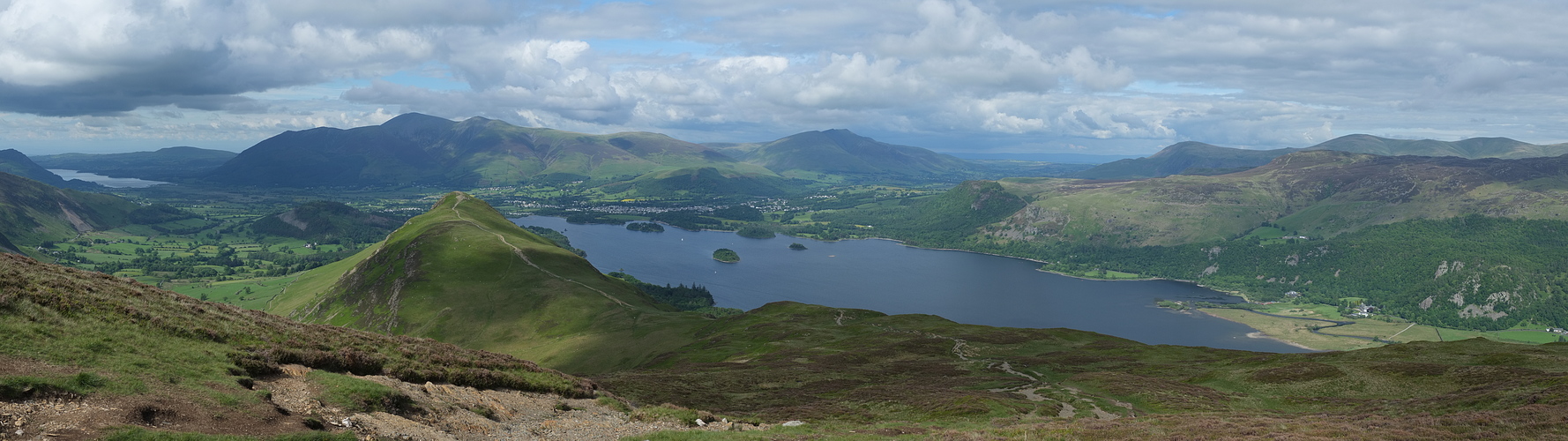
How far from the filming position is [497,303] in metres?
144

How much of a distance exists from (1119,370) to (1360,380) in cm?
1998

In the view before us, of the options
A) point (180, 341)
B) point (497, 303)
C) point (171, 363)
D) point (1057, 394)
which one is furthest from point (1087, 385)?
point (497, 303)

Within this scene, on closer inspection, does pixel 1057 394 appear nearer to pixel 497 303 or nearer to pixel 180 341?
pixel 180 341

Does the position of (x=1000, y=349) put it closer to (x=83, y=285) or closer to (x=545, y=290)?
(x=83, y=285)

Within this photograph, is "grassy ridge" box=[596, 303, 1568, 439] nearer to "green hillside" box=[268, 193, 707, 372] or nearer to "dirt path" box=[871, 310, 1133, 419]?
"dirt path" box=[871, 310, 1133, 419]

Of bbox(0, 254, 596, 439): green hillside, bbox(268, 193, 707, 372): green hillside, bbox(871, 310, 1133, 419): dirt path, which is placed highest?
bbox(0, 254, 596, 439): green hillside

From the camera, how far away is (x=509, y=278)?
152500 mm

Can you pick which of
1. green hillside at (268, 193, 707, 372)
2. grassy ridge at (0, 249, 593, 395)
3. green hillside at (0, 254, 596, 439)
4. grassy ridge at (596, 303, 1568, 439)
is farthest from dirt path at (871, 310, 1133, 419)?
green hillside at (268, 193, 707, 372)

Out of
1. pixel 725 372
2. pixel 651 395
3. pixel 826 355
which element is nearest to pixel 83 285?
pixel 651 395

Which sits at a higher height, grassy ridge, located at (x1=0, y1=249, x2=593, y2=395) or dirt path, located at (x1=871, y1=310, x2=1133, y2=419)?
grassy ridge, located at (x1=0, y1=249, x2=593, y2=395)

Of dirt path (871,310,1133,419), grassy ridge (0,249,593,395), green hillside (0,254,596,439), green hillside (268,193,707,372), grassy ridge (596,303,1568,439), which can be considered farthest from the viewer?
green hillside (268,193,707,372)

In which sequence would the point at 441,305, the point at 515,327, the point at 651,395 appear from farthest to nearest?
the point at 441,305, the point at 515,327, the point at 651,395

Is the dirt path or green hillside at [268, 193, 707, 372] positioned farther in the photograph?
green hillside at [268, 193, 707, 372]

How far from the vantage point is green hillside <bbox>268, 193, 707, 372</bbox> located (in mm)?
116750
